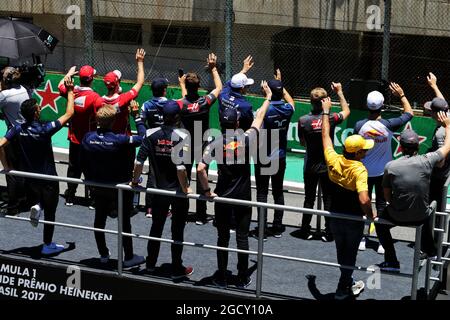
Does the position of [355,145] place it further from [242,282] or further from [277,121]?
[277,121]

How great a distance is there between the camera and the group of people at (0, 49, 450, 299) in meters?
6.91

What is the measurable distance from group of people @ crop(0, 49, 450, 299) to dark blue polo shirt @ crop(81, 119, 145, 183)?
11 millimetres

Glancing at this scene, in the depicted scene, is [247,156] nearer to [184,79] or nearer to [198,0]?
[184,79]

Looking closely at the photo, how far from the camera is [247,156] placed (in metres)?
7.29

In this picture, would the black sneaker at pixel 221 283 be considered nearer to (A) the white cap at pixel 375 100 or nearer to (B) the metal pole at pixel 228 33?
(A) the white cap at pixel 375 100

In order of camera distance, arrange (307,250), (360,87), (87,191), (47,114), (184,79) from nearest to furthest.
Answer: (307,250)
(184,79)
(87,191)
(360,87)
(47,114)

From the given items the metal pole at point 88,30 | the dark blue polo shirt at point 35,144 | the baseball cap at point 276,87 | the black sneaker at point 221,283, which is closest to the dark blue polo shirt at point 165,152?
the black sneaker at point 221,283

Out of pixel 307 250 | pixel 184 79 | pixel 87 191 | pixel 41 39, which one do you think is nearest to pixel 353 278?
pixel 307 250

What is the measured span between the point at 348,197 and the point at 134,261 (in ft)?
7.82

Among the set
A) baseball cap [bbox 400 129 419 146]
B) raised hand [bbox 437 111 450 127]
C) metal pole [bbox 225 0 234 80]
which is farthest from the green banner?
baseball cap [bbox 400 129 419 146]

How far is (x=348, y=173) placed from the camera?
687 cm

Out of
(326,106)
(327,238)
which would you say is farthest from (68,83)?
(327,238)

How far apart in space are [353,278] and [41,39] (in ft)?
22.2

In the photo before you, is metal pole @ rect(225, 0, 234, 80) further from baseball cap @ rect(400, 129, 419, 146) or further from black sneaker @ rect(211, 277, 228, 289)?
baseball cap @ rect(400, 129, 419, 146)
